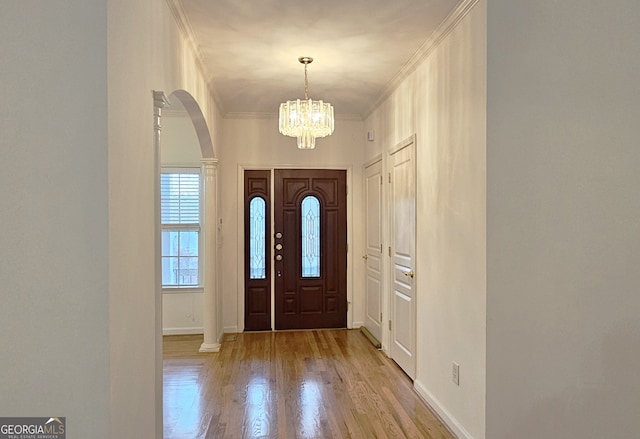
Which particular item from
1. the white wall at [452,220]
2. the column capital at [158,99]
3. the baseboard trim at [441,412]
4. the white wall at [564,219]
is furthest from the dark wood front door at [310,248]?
the white wall at [564,219]

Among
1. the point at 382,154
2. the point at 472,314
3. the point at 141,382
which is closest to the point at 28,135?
the point at 141,382

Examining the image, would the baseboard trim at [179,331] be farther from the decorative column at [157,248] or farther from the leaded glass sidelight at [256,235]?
the decorative column at [157,248]

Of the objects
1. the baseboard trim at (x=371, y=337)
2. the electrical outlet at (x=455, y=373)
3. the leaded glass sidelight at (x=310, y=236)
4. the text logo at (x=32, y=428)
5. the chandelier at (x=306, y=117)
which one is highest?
the chandelier at (x=306, y=117)

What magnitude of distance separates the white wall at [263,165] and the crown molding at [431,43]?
119cm

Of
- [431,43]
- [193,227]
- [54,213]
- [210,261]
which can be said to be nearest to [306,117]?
[431,43]

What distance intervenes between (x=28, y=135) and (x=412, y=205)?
292cm

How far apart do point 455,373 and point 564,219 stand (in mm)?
2096

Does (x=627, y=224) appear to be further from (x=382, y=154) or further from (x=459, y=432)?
(x=382, y=154)

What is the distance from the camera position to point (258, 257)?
5.44 meters

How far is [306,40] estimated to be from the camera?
10.3ft

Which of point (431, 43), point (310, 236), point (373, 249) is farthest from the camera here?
point (310, 236)

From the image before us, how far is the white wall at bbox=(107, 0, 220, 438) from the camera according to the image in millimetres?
1480

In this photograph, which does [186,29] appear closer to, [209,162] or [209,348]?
[209,162]

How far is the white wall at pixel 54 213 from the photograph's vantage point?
1308mm
